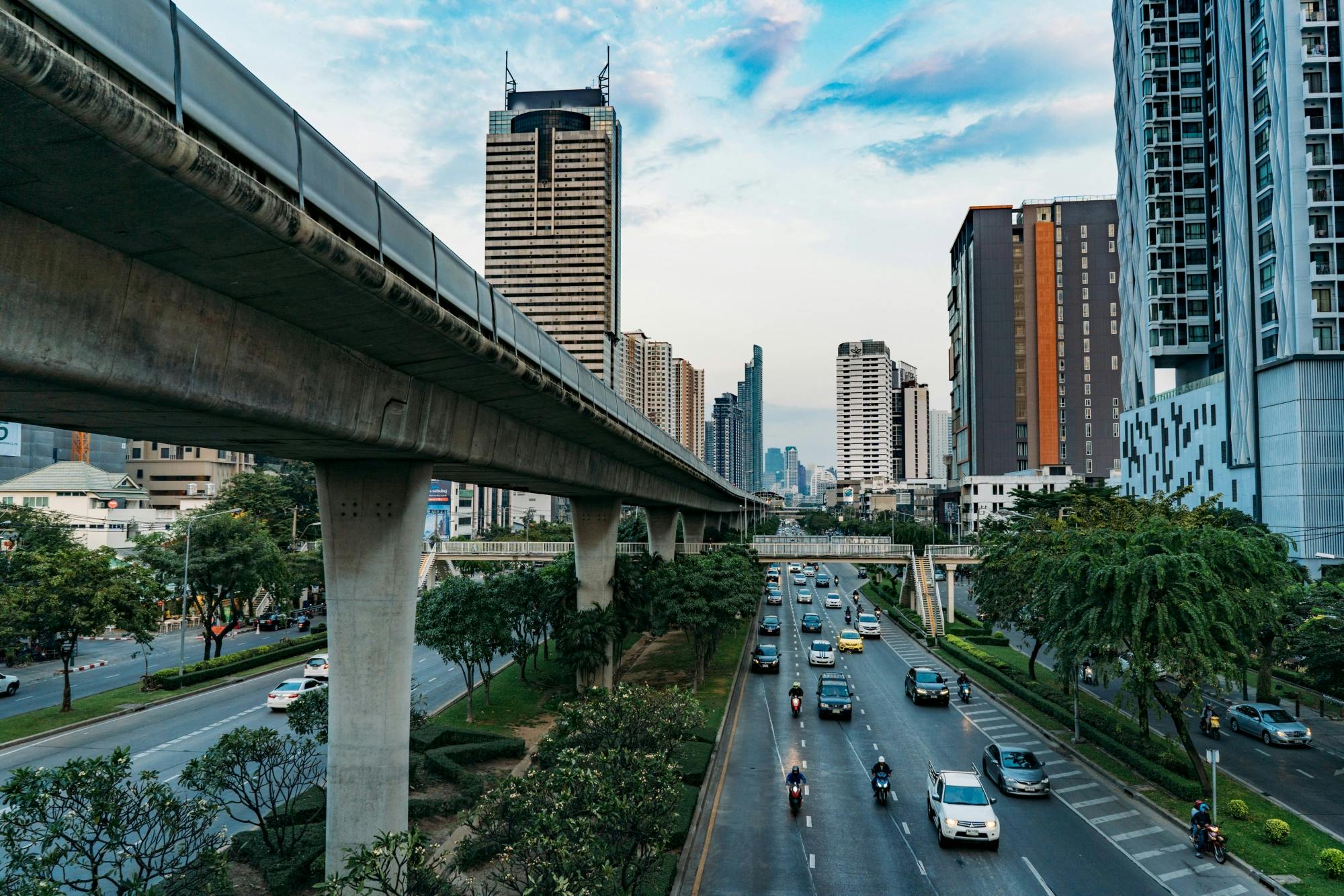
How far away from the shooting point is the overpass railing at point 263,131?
7.67 metres

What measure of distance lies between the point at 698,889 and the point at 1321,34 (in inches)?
2591

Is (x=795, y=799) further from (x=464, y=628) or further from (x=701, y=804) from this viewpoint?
(x=464, y=628)

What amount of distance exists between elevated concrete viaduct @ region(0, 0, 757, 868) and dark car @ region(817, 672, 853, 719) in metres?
21.0

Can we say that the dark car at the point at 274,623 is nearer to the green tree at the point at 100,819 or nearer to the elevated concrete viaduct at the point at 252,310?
the elevated concrete viaduct at the point at 252,310

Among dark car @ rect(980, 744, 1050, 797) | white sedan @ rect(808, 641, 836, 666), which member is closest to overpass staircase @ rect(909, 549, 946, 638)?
white sedan @ rect(808, 641, 836, 666)

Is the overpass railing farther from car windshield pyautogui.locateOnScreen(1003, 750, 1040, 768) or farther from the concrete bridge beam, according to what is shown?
the concrete bridge beam

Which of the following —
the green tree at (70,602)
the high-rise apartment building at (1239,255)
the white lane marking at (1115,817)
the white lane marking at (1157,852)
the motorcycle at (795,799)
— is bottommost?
the white lane marking at (1115,817)

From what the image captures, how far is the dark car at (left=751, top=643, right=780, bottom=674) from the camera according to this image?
46031 mm

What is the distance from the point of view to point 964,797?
21.9 m

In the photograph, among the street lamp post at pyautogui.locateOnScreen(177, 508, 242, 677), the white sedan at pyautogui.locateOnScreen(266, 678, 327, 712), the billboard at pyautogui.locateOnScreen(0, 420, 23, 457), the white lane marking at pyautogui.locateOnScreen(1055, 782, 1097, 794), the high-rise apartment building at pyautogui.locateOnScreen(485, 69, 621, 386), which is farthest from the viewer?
the high-rise apartment building at pyautogui.locateOnScreen(485, 69, 621, 386)

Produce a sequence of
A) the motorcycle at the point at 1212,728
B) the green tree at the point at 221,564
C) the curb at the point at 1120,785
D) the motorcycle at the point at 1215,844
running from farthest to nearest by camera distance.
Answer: the green tree at the point at 221,564 → the motorcycle at the point at 1212,728 → the motorcycle at the point at 1215,844 → the curb at the point at 1120,785

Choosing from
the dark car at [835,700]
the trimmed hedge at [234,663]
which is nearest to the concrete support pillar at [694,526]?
the trimmed hedge at [234,663]

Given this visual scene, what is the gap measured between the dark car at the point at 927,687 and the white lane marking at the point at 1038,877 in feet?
60.4

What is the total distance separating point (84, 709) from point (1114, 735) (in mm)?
40139
